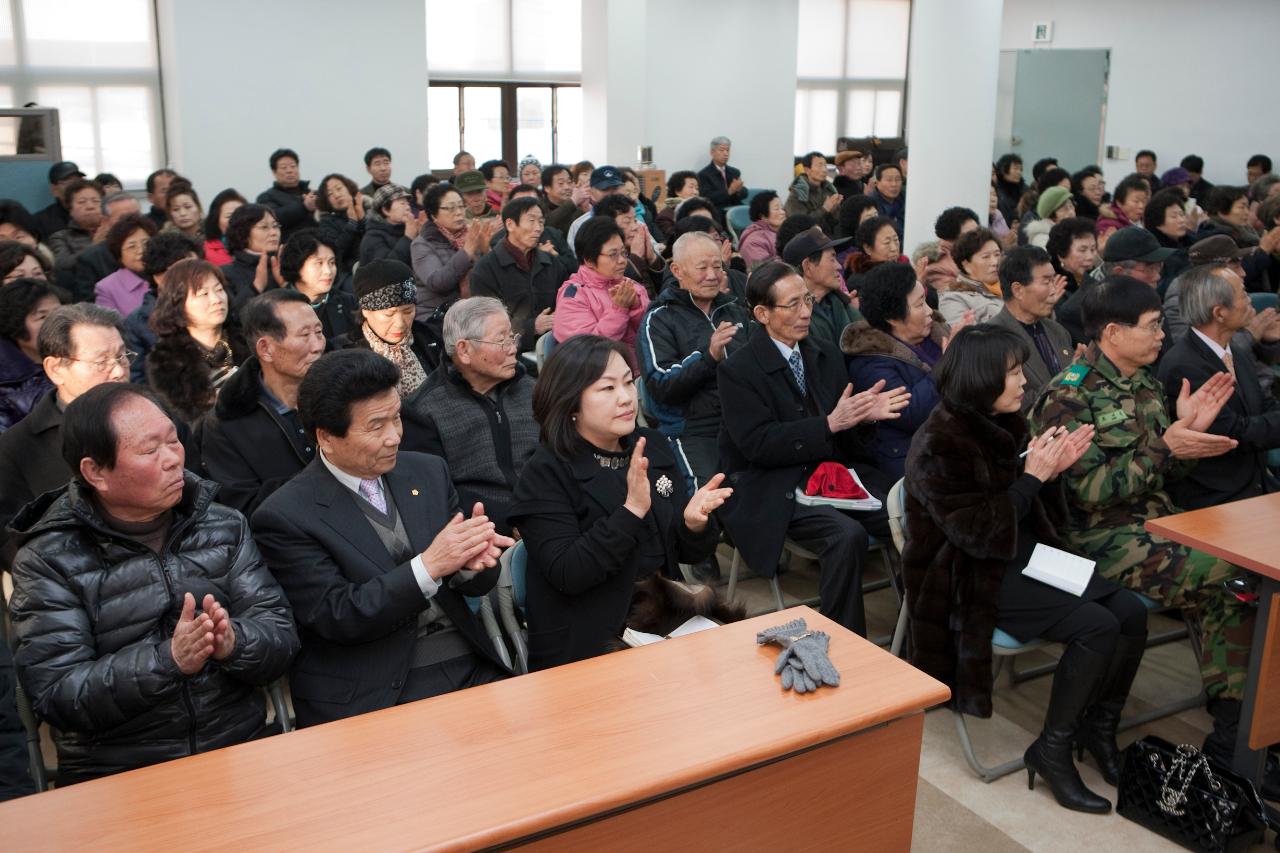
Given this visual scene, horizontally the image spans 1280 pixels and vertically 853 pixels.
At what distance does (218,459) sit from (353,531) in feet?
2.80

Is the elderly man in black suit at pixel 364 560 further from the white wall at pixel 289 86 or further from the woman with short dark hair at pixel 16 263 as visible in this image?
the white wall at pixel 289 86

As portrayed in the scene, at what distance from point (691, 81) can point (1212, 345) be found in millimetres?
10382

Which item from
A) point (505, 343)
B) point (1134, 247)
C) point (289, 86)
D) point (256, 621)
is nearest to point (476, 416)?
point (505, 343)

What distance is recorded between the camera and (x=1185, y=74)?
13.4m

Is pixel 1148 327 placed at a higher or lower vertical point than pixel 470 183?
lower

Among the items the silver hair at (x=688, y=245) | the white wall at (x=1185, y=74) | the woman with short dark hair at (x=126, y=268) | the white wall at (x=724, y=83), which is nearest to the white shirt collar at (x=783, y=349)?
the silver hair at (x=688, y=245)

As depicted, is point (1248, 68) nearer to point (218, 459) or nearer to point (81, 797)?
point (218, 459)

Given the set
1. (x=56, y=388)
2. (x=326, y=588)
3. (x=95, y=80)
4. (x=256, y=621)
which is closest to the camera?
(x=256, y=621)

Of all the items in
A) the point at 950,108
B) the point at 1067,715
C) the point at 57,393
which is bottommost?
the point at 1067,715

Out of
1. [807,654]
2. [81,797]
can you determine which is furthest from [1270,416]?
[81,797]

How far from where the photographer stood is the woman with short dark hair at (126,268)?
218 inches

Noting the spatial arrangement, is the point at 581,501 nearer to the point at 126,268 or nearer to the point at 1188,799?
the point at 1188,799

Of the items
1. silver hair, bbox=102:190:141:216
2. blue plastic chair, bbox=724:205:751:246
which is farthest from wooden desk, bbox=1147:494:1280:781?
blue plastic chair, bbox=724:205:751:246

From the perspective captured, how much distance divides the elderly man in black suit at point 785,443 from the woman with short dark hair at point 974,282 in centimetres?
158
